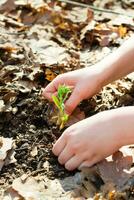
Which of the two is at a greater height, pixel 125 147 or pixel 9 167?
pixel 125 147

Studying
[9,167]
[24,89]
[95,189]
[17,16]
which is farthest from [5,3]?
[95,189]

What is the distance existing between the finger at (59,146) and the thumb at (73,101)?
266 mm

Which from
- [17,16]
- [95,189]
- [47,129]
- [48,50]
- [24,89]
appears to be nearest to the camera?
[95,189]

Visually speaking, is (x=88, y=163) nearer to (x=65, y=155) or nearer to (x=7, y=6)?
(x=65, y=155)

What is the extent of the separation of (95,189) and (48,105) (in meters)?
0.62

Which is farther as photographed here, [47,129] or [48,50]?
[48,50]

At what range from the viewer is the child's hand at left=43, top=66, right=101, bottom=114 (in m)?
2.46

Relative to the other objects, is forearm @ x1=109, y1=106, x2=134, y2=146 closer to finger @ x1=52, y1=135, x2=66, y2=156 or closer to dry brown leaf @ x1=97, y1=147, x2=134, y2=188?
dry brown leaf @ x1=97, y1=147, x2=134, y2=188

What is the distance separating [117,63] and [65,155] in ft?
1.87

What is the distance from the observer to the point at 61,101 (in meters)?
2.41

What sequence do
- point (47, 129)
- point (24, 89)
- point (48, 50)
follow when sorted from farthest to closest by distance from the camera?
point (48, 50) → point (24, 89) → point (47, 129)

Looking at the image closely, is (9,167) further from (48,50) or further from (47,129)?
(48,50)

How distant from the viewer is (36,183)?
2.20 meters

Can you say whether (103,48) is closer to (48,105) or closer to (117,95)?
(117,95)
